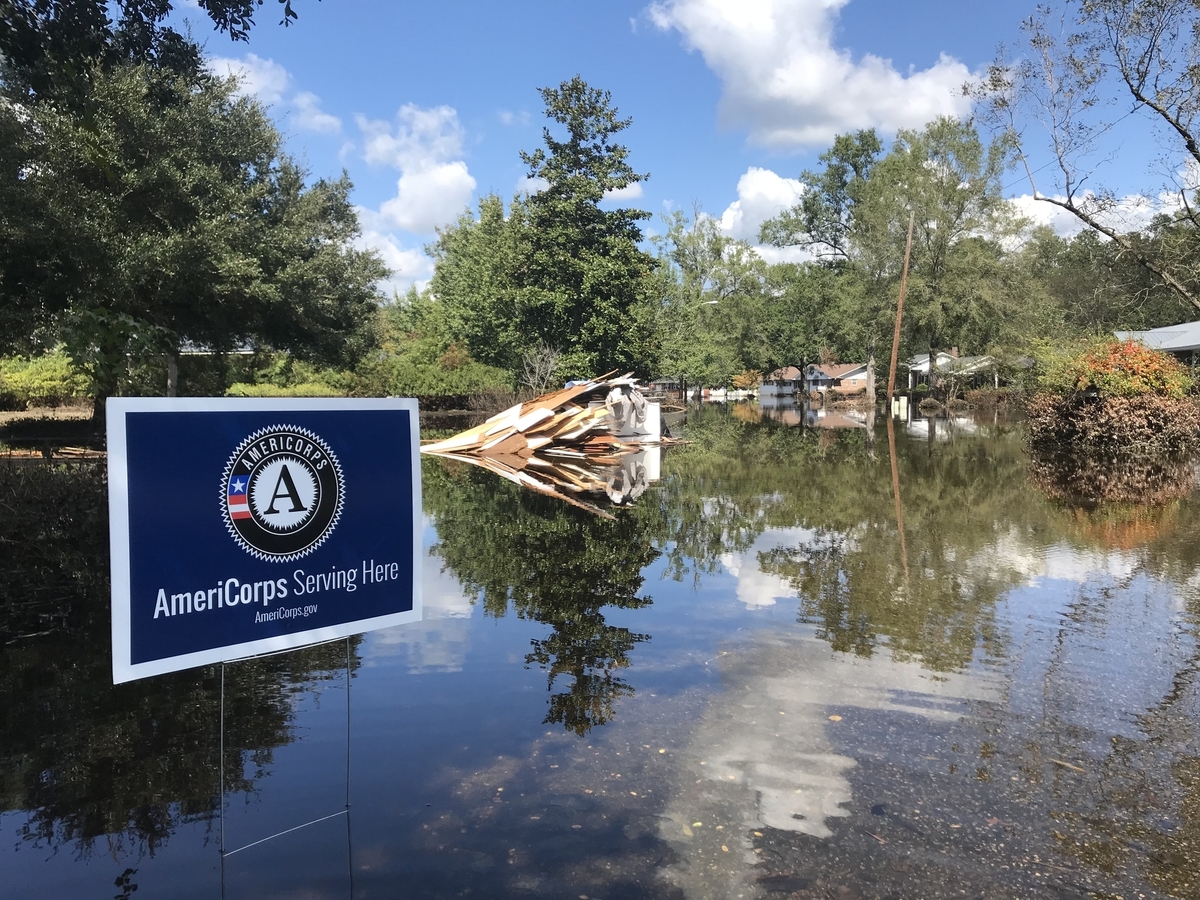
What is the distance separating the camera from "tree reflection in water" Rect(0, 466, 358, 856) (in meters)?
3.68

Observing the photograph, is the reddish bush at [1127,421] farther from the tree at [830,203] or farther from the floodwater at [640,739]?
the tree at [830,203]

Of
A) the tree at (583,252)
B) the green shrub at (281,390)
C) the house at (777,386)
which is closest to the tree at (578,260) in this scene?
the tree at (583,252)

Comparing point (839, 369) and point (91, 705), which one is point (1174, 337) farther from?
point (839, 369)

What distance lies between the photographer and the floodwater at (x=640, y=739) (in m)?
3.23

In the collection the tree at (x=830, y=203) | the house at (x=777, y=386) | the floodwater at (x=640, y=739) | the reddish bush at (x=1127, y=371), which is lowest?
the floodwater at (x=640, y=739)

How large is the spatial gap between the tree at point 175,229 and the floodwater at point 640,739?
6090 mm

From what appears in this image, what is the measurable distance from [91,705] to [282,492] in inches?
98.6

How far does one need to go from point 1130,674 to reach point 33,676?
696 cm

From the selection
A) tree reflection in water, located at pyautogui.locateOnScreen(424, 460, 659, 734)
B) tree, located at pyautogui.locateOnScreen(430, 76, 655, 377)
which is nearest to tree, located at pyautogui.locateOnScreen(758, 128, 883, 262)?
tree, located at pyautogui.locateOnScreen(430, 76, 655, 377)

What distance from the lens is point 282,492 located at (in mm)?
3416

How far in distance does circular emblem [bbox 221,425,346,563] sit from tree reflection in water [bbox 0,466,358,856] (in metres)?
1.29

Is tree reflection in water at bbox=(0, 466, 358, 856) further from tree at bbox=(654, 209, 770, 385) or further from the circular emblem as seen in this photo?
tree at bbox=(654, 209, 770, 385)

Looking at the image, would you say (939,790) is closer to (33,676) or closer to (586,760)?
(586,760)

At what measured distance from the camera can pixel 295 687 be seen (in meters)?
5.27
